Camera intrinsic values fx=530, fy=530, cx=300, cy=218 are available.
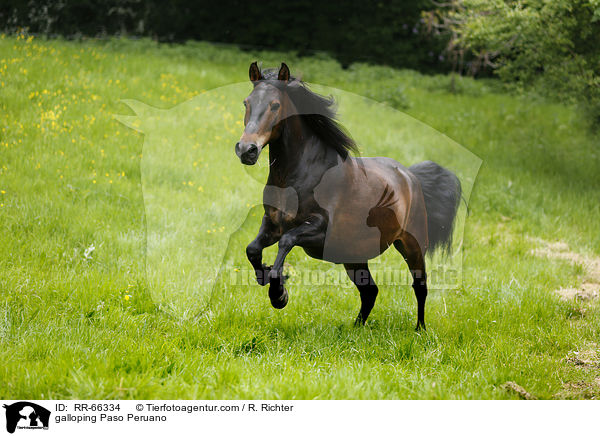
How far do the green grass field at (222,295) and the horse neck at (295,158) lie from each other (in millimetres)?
1074

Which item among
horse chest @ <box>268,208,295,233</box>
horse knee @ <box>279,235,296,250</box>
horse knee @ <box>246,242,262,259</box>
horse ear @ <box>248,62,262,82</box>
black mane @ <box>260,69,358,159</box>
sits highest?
horse ear @ <box>248,62,262,82</box>

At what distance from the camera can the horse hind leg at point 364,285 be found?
15.7ft

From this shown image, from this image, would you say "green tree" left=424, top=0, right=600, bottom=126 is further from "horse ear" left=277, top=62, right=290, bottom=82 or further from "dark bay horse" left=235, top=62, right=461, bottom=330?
"horse ear" left=277, top=62, right=290, bottom=82

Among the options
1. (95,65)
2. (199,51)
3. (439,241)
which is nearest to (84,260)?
(439,241)

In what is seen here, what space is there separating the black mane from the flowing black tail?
123 centimetres

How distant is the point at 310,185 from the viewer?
3.80 m

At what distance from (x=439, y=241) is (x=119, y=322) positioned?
3039mm

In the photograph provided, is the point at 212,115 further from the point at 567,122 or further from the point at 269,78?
the point at 567,122

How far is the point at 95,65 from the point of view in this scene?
1141cm

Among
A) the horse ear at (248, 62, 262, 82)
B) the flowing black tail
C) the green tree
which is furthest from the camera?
the green tree

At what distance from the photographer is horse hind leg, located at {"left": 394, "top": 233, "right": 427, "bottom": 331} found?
473 cm

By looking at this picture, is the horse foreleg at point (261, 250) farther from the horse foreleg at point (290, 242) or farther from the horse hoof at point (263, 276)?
the horse foreleg at point (290, 242)

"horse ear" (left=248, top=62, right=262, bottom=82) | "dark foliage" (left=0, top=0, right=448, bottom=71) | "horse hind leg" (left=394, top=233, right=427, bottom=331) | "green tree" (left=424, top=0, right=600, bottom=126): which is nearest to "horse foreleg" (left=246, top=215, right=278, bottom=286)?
"horse ear" (left=248, top=62, right=262, bottom=82)
